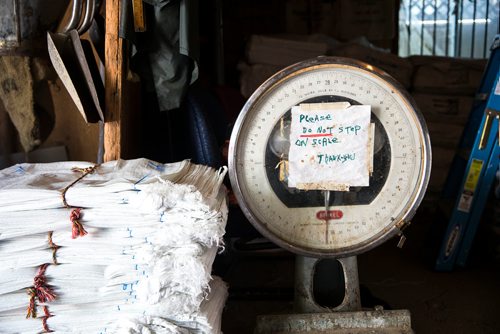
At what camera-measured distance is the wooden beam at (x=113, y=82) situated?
1459mm

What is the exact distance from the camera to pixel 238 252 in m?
2.40

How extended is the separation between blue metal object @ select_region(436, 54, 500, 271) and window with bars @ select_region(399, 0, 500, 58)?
1836mm

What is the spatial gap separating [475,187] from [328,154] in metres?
1.47

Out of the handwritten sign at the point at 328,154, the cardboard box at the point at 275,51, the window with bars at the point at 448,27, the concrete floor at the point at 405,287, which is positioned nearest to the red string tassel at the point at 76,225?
the handwritten sign at the point at 328,154

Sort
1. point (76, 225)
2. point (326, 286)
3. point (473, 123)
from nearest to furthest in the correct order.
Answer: point (76, 225) → point (326, 286) → point (473, 123)

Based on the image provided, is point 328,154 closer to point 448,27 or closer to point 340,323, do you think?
point 340,323

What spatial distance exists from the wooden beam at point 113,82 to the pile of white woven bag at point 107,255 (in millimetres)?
288

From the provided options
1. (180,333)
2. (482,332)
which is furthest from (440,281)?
(180,333)

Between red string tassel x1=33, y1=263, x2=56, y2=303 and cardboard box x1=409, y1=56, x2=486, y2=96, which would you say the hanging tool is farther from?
cardboard box x1=409, y1=56, x2=486, y2=96

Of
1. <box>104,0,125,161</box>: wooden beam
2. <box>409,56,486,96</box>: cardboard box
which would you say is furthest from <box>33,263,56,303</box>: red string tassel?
<box>409,56,486,96</box>: cardboard box

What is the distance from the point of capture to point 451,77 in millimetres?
3611

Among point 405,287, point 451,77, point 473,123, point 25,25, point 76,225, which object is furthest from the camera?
point 451,77

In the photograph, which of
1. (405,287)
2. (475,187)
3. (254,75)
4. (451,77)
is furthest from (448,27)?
(405,287)

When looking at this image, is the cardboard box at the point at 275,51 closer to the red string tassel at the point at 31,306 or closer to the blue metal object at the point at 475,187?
the blue metal object at the point at 475,187
